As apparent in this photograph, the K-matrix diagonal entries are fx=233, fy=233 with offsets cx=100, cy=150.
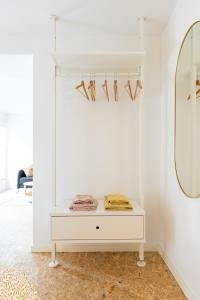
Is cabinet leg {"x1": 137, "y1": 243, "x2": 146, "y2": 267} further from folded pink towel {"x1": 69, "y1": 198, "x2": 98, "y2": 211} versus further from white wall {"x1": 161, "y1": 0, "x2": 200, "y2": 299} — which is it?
folded pink towel {"x1": 69, "y1": 198, "x2": 98, "y2": 211}

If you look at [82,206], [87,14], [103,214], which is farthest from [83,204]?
[87,14]

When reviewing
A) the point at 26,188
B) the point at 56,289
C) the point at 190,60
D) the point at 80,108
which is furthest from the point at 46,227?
the point at 26,188

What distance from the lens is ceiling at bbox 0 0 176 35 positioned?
6.95 ft

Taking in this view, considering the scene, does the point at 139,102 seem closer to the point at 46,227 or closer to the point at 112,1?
the point at 112,1

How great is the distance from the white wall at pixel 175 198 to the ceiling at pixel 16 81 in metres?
1.57

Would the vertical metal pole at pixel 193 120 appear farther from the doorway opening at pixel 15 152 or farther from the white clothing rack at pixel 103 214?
the doorway opening at pixel 15 152

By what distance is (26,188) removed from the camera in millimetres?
5914

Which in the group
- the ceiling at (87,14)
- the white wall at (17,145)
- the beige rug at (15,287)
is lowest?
the beige rug at (15,287)

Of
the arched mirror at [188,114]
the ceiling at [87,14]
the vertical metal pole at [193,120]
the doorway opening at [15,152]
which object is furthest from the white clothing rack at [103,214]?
the doorway opening at [15,152]

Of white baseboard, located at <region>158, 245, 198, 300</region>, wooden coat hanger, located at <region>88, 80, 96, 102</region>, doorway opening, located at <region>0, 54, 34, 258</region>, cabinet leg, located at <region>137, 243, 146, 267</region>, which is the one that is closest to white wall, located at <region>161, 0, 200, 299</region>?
white baseboard, located at <region>158, 245, 198, 300</region>

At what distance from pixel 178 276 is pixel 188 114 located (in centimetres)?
136

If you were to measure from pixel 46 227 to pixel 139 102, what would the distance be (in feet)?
5.62

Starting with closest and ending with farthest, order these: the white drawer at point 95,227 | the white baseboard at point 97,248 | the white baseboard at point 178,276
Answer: the white baseboard at point 178,276, the white drawer at point 95,227, the white baseboard at point 97,248

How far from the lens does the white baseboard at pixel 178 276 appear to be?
68.9 inches
